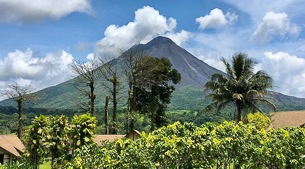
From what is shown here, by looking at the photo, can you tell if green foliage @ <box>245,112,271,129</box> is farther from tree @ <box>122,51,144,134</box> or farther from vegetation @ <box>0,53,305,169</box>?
tree @ <box>122,51,144,134</box>

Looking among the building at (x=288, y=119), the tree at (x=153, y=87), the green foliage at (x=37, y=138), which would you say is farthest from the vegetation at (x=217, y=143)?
the tree at (x=153, y=87)

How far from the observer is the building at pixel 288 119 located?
3716 centimetres

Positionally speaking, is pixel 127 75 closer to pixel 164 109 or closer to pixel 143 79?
pixel 143 79

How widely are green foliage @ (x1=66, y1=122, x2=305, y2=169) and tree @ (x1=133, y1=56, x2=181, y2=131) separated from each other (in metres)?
23.5

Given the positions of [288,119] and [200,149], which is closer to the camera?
[200,149]

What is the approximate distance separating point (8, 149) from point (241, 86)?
22450 mm

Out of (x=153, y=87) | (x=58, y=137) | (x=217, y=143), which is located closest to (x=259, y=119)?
(x=153, y=87)

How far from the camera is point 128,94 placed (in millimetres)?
40281

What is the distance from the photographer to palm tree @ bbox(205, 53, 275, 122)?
29.2 meters

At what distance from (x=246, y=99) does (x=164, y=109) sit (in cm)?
1750

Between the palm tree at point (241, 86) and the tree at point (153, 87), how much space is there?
12311mm

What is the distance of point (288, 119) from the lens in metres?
38.8

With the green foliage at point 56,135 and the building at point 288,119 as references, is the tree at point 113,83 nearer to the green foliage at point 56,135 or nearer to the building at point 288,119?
the green foliage at point 56,135

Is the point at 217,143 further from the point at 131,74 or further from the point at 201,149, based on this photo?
the point at 131,74
